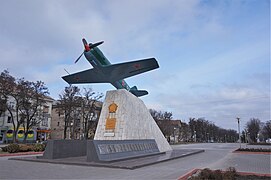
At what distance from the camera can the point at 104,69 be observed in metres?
20.5

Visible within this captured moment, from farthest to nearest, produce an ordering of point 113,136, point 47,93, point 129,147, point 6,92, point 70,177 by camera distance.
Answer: point 47,93
point 6,92
point 113,136
point 129,147
point 70,177

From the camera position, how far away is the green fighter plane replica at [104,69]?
19.3m

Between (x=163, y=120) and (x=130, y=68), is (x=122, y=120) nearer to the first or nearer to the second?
(x=130, y=68)

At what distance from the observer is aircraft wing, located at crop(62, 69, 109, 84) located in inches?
856

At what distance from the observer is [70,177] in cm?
918

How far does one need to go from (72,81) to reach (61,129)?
43187mm

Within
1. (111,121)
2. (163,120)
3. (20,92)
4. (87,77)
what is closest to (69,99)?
(20,92)

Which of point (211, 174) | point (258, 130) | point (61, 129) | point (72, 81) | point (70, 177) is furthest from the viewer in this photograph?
point (258, 130)

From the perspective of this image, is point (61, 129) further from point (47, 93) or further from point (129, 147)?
point (129, 147)

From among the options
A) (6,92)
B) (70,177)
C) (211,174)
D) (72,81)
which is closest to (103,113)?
(72,81)

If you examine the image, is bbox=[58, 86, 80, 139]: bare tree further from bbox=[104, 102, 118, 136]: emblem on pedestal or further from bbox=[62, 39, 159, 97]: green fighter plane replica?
bbox=[104, 102, 118, 136]: emblem on pedestal

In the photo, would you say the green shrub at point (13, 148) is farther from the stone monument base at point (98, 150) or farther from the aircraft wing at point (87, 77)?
the aircraft wing at point (87, 77)

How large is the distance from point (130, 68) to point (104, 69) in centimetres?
231

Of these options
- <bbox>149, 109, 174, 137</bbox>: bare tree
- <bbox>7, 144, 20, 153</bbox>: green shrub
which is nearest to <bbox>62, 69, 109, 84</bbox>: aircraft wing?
<bbox>7, 144, 20, 153</bbox>: green shrub
